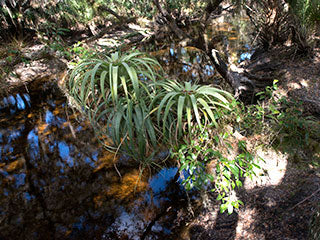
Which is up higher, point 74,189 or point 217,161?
point 217,161

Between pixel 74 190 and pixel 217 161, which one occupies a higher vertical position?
pixel 217 161

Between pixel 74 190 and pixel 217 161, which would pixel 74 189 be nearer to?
pixel 74 190

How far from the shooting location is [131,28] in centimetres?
881

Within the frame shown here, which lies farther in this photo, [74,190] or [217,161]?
[74,190]

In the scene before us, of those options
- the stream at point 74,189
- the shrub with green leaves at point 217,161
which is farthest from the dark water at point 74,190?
the shrub with green leaves at point 217,161

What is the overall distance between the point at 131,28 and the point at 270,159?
27.2ft

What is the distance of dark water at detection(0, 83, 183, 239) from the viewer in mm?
2213

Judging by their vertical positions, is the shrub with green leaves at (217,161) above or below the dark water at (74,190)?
above

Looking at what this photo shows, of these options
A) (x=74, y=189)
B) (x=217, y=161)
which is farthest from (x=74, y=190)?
(x=217, y=161)

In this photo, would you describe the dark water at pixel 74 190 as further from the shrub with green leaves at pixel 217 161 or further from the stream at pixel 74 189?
the shrub with green leaves at pixel 217 161

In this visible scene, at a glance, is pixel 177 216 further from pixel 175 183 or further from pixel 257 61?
pixel 257 61

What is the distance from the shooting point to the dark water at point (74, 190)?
87.1 inches

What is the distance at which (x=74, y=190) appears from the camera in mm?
2648

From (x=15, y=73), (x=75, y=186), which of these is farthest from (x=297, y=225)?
(x=15, y=73)
